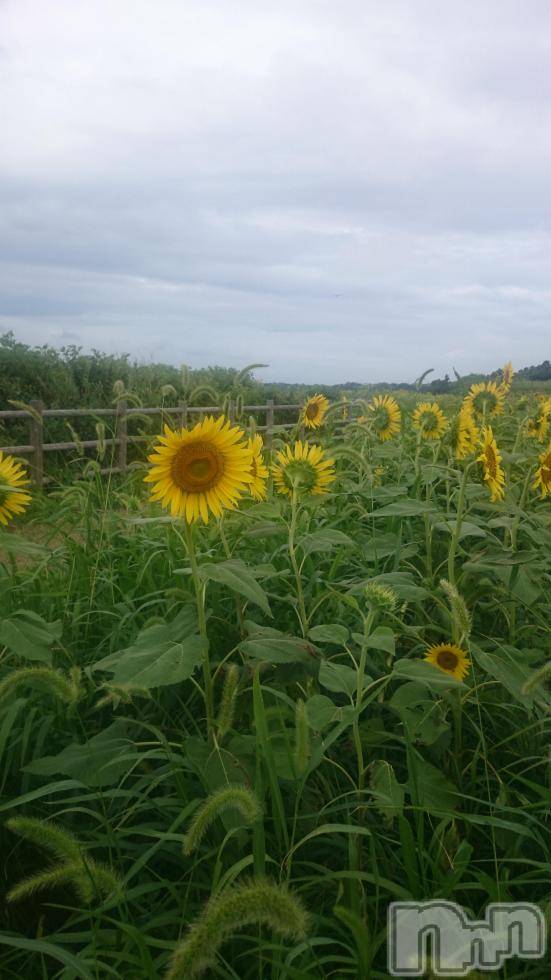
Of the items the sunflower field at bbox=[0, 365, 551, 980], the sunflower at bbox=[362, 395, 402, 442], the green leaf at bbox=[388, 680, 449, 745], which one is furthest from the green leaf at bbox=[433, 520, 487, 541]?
the sunflower at bbox=[362, 395, 402, 442]

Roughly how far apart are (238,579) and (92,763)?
0.58 meters

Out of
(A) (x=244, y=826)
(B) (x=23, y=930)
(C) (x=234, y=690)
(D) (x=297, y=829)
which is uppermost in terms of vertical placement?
(C) (x=234, y=690)

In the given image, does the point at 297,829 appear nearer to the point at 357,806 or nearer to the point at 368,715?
the point at 357,806

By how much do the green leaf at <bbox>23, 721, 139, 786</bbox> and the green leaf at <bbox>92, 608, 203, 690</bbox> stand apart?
211 mm

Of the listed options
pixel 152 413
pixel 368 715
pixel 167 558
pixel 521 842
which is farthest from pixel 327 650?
pixel 152 413

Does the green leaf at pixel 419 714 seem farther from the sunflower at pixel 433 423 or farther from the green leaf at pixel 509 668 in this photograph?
the sunflower at pixel 433 423

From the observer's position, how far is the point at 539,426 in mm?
4488

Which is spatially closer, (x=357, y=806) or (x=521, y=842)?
(x=357, y=806)

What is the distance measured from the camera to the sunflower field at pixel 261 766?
1.56 meters

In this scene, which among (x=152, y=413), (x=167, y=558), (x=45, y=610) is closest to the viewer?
(x=45, y=610)

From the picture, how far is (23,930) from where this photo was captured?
1926mm

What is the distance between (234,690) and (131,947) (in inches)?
23.4

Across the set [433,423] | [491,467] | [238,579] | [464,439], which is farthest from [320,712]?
[433,423]

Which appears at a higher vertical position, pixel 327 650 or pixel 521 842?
pixel 327 650
